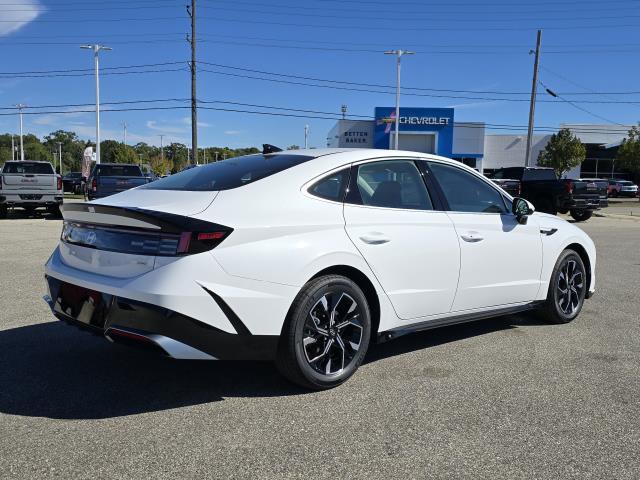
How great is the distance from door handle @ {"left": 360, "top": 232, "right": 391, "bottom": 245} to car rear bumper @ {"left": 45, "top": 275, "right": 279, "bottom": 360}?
3.07 feet

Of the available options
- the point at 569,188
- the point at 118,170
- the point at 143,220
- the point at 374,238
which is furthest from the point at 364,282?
the point at 569,188

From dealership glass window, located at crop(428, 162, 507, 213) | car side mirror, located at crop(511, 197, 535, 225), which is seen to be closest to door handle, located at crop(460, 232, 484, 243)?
dealership glass window, located at crop(428, 162, 507, 213)

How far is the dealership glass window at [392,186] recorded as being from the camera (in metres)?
4.31

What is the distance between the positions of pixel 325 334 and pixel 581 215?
2054 centimetres

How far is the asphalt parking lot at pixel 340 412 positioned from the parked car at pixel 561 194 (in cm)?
1596

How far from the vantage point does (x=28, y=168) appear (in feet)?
60.6

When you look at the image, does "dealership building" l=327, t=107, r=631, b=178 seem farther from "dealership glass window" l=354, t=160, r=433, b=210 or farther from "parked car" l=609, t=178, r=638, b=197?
"dealership glass window" l=354, t=160, r=433, b=210

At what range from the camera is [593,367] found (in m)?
4.52

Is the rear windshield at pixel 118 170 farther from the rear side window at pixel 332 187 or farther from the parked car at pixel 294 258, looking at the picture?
the rear side window at pixel 332 187

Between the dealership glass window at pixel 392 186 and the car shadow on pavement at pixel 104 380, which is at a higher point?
the dealership glass window at pixel 392 186

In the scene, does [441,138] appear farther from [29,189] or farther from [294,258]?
[294,258]

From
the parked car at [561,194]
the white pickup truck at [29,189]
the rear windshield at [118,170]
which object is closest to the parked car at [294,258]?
the white pickup truck at [29,189]

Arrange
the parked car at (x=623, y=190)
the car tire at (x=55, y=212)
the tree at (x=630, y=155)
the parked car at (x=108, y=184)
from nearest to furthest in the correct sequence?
the parked car at (x=108, y=184), the car tire at (x=55, y=212), the tree at (x=630, y=155), the parked car at (x=623, y=190)

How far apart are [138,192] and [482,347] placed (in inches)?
120
